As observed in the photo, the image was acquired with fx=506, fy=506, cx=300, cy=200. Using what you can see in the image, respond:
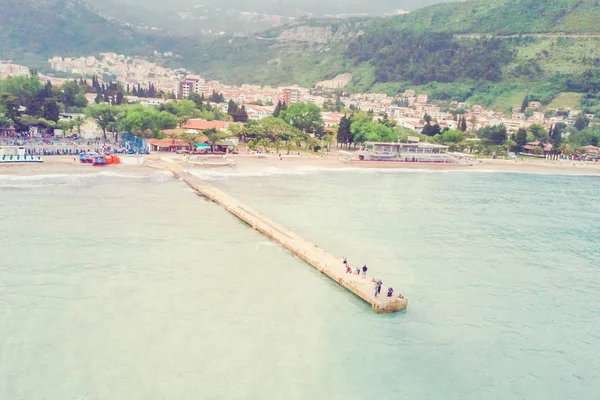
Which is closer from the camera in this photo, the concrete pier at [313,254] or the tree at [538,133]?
the concrete pier at [313,254]

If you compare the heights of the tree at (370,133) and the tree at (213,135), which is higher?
the tree at (370,133)

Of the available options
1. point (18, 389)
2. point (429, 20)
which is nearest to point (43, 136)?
point (18, 389)

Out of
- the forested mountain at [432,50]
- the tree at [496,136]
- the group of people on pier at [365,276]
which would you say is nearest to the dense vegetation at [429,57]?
the forested mountain at [432,50]

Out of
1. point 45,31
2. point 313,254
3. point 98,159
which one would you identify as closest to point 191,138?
point 98,159

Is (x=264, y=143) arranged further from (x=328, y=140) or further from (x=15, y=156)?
(x=15, y=156)

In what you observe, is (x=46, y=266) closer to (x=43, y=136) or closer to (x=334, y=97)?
(x=43, y=136)

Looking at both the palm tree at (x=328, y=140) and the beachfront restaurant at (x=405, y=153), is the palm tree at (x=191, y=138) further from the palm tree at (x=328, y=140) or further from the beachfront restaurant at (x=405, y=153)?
the palm tree at (x=328, y=140)
